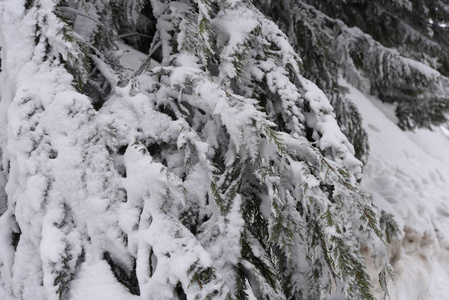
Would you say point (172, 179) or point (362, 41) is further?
point (362, 41)

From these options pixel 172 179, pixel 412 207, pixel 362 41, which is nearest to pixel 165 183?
pixel 172 179

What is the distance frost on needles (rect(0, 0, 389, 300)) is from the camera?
1237mm

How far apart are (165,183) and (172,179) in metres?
0.03

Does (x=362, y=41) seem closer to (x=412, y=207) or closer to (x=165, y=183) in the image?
(x=412, y=207)

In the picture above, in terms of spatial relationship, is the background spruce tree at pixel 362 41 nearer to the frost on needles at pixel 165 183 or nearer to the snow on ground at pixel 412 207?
the snow on ground at pixel 412 207

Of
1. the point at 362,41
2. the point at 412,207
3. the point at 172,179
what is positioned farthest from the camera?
Answer: the point at 412,207

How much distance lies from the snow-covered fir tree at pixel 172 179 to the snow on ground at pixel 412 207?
2800 millimetres

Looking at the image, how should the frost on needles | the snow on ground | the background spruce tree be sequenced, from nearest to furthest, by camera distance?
the frost on needles → the background spruce tree → the snow on ground

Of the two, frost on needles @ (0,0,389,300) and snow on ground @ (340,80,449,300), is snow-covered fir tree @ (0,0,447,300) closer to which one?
frost on needles @ (0,0,389,300)

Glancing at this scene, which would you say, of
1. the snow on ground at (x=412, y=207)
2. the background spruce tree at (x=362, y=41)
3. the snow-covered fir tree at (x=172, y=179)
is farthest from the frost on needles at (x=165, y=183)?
the snow on ground at (x=412, y=207)

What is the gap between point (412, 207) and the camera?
15.5 ft

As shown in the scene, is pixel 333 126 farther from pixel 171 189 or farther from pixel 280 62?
pixel 171 189

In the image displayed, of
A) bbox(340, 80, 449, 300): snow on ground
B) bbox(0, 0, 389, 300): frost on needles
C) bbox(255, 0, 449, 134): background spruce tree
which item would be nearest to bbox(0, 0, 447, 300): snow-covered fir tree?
bbox(0, 0, 389, 300): frost on needles

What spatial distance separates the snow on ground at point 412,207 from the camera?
4348 millimetres
